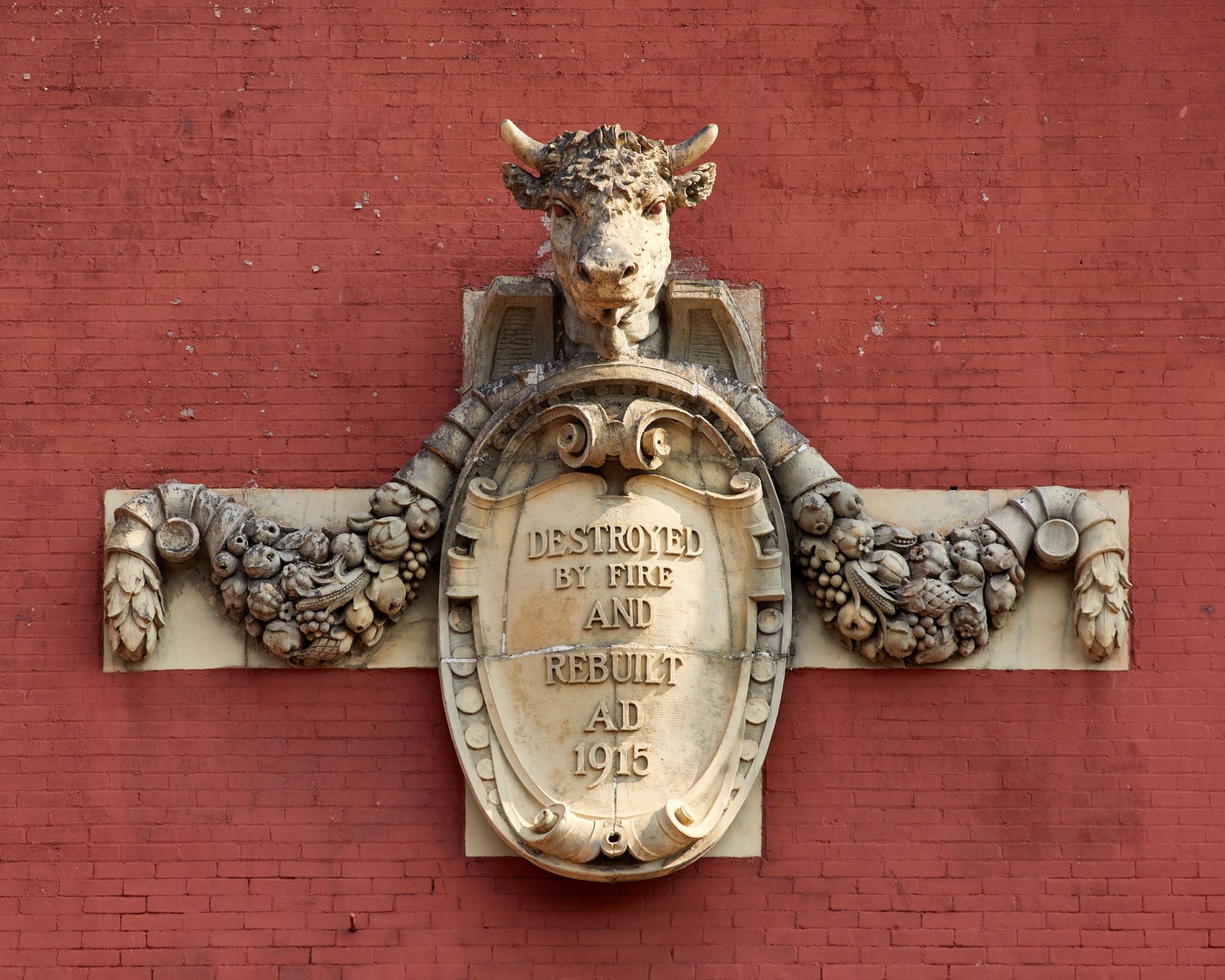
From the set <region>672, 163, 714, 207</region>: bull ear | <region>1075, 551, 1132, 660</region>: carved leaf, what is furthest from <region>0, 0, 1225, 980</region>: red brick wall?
<region>672, 163, 714, 207</region>: bull ear

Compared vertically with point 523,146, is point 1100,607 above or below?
below

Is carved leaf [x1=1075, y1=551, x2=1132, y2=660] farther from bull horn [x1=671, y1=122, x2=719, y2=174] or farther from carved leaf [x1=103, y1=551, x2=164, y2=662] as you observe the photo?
carved leaf [x1=103, y1=551, x2=164, y2=662]

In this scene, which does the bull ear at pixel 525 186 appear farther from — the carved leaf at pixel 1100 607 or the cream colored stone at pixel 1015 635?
the carved leaf at pixel 1100 607

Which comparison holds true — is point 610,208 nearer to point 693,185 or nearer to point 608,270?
point 608,270

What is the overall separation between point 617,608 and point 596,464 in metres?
0.57

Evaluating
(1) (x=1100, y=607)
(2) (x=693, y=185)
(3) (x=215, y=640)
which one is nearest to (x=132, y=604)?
(3) (x=215, y=640)

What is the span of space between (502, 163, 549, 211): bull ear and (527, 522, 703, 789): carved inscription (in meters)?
1.28

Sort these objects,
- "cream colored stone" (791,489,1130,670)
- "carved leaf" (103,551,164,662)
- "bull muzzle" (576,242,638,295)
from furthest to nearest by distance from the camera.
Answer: "cream colored stone" (791,489,1130,670) → "carved leaf" (103,551,164,662) → "bull muzzle" (576,242,638,295)

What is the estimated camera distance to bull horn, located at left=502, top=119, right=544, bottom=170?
29.3ft

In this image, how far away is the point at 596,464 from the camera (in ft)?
29.1

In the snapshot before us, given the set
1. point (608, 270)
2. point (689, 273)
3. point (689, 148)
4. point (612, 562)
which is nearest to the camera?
point (608, 270)

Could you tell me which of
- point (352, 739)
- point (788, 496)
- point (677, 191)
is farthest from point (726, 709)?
point (677, 191)

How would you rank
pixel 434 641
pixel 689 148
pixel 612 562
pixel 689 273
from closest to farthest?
1. pixel 612 562
2. pixel 689 148
3. pixel 434 641
4. pixel 689 273

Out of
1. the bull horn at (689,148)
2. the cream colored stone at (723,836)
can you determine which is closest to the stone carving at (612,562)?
the bull horn at (689,148)
